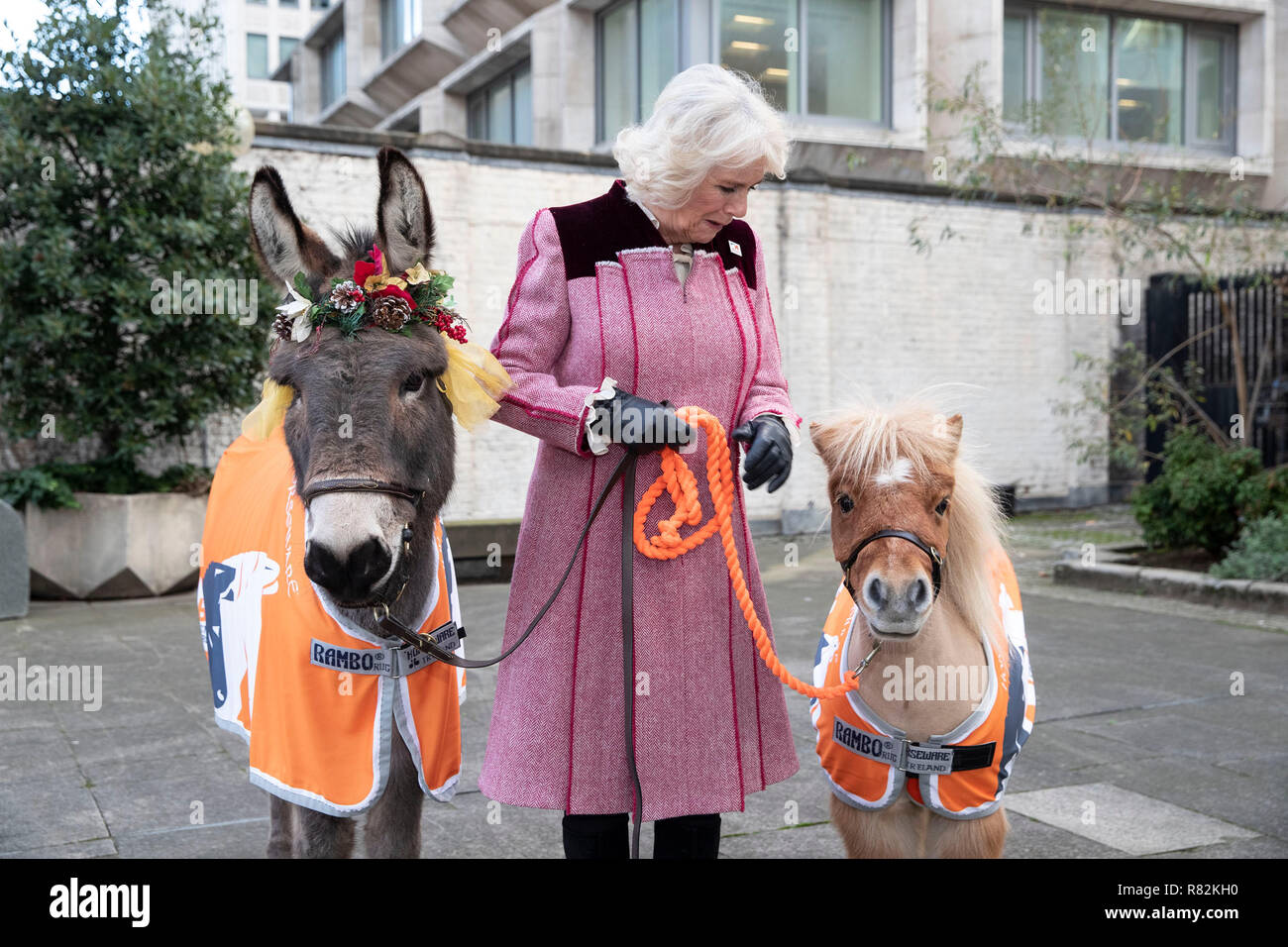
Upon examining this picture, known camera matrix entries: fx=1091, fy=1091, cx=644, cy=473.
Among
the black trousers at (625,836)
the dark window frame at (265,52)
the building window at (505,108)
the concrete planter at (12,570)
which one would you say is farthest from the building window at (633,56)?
the dark window frame at (265,52)

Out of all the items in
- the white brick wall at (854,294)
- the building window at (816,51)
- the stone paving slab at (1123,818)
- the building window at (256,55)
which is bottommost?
the stone paving slab at (1123,818)

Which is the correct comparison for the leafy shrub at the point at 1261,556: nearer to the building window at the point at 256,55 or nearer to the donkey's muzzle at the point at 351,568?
the donkey's muzzle at the point at 351,568

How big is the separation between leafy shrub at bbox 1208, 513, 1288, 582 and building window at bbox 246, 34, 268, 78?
5325 centimetres

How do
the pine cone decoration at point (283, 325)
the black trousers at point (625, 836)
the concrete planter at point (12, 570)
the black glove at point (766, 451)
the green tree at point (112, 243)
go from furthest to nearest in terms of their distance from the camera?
1. the green tree at point (112, 243)
2. the concrete planter at point (12, 570)
3. the black trousers at point (625, 836)
4. the pine cone decoration at point (283, 325)
5. the black glove at point (766, 451)

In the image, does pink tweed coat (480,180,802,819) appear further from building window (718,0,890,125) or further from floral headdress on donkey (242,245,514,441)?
building window (718,0,890,125)

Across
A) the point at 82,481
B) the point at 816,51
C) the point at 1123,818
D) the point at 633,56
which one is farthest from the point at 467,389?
the point at 633,56

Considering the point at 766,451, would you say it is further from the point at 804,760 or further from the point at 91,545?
the point at 91,545

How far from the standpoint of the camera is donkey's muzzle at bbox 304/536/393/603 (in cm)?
207

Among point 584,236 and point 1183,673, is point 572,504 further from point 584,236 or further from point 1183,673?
point 1183,673

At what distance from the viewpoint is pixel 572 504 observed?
251 cm

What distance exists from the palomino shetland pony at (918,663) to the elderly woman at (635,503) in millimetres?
271

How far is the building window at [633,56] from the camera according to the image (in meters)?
15.6

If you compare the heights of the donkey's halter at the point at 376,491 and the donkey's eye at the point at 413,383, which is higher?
the donkey's eye at the point at 413,383
